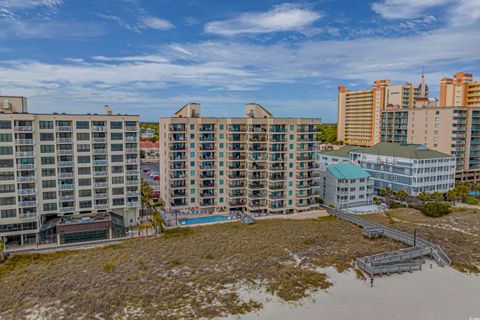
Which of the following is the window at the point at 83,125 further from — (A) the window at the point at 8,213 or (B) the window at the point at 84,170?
(A) the window at the point at 8,213

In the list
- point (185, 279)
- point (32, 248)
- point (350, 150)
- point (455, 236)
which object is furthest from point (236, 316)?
point (350, 150)

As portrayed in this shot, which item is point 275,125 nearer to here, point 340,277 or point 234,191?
point 234,191

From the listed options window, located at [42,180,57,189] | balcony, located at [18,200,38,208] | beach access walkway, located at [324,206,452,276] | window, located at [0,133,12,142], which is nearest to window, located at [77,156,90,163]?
window, located at [42,180,57,189]

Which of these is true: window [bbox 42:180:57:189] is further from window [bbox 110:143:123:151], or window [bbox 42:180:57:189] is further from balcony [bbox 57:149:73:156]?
window [bbox 110:143:123:151]

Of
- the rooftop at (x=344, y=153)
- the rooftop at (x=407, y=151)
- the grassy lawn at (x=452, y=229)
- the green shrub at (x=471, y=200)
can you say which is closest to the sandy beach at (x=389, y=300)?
the grassy lawn at (x=452, y=229)

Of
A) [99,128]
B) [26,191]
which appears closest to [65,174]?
[26,191]

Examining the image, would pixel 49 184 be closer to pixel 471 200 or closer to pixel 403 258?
pixel 403 258
